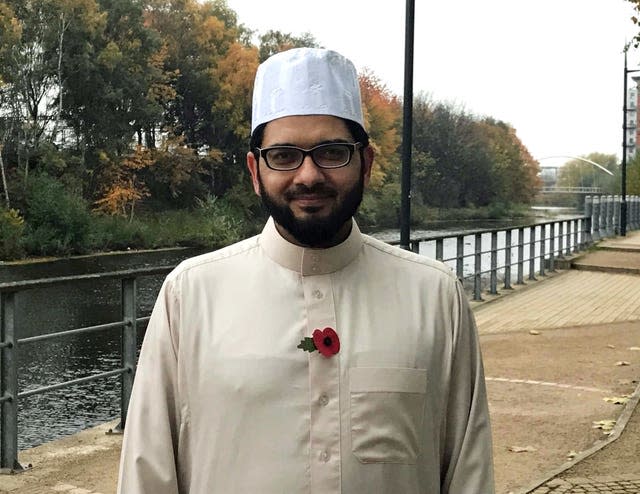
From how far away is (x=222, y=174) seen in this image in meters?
52.5

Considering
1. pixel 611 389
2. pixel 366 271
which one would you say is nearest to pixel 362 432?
pixel 366 271

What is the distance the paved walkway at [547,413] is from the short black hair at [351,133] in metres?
3.37

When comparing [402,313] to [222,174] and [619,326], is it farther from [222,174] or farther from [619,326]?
[222,174]

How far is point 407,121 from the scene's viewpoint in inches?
428

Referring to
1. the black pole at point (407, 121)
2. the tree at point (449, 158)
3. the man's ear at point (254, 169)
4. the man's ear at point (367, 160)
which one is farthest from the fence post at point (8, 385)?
the tree at point (449, 158)

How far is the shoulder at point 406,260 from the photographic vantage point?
195cm

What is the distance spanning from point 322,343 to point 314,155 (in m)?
0.34

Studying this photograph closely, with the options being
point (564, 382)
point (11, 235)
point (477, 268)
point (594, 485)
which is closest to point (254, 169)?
point (594, 485)

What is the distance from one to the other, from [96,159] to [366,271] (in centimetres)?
4829

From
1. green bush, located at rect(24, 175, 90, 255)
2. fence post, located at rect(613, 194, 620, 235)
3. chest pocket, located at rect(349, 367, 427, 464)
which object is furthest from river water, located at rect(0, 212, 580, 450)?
green bush, located at rect(24, 175, 90, 255)

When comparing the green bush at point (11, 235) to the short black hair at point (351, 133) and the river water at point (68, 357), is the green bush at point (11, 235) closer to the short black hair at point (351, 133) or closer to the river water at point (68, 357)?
the river water at point (68, 357)

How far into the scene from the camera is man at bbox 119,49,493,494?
1.80 m

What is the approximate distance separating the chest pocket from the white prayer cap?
48cm

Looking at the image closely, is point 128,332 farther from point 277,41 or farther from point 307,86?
point 277,41
